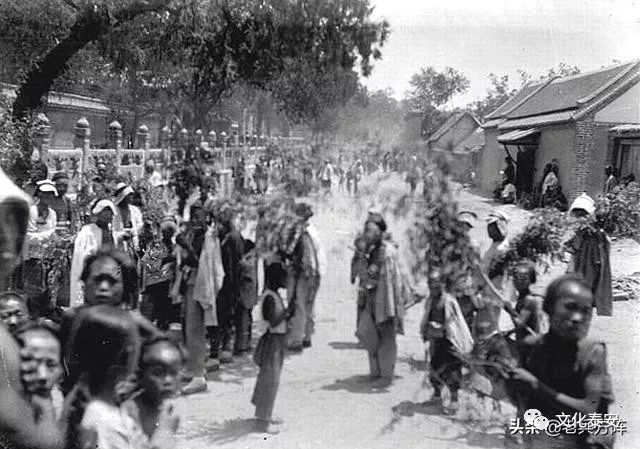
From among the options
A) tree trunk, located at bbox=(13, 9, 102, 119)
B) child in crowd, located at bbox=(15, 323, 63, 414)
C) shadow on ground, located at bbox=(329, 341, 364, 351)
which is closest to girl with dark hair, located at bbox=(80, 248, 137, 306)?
child in crowd, located at bbox=(15, 323, 63, 414)

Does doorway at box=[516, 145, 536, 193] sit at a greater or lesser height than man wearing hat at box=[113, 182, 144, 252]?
greater

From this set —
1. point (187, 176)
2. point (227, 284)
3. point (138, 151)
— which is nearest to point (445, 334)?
point (227, 284)

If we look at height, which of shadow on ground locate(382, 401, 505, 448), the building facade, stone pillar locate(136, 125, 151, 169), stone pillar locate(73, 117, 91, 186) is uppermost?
the building facade

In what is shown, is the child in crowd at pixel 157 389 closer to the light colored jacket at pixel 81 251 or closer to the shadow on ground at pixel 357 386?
the light colored jacket at pixel 81 251

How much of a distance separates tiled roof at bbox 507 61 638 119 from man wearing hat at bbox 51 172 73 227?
12.7 meters

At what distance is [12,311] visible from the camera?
3568 mm

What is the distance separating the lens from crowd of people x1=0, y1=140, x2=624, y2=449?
103 inches

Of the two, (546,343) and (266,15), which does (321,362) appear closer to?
(266,15)

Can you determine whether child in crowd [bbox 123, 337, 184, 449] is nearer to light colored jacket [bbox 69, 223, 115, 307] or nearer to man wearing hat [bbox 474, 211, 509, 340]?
light colored jacket [bbox 69, 223, 115, 307]

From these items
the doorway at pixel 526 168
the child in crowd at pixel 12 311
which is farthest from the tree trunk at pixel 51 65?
the doorway at pixel 526 168

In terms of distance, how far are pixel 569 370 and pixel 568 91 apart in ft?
67.2

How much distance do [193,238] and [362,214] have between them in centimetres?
192

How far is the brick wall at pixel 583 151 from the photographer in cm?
1659

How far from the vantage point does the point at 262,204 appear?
5.90 meters
